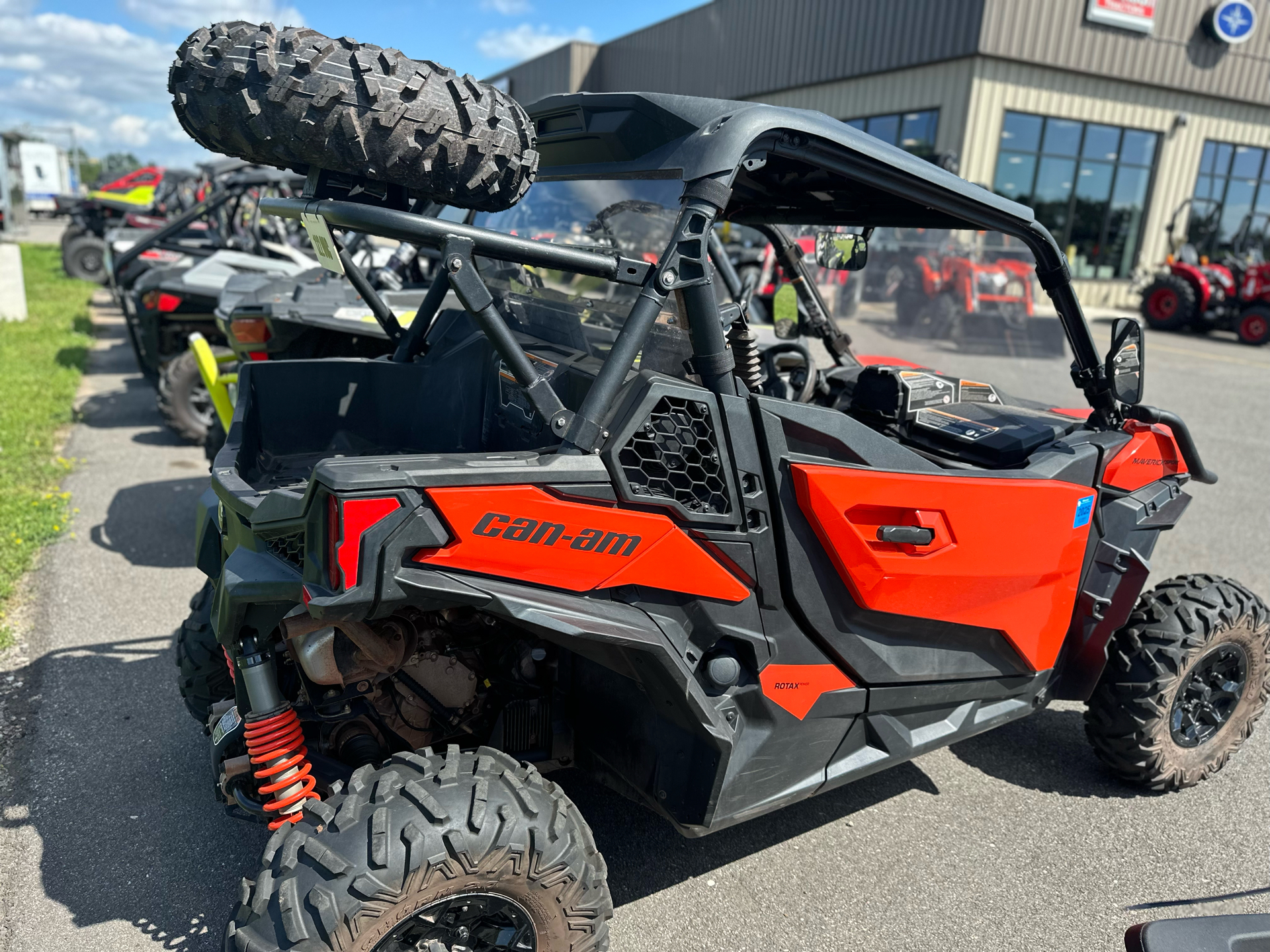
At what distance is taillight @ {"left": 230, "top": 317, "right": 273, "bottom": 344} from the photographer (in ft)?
15.9

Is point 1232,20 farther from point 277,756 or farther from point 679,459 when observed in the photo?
point 277,756

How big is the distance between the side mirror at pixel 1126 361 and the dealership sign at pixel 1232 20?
809 inches

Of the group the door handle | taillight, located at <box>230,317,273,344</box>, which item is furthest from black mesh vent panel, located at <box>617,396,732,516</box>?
taillight, located at <box>230,317,273,344</box>

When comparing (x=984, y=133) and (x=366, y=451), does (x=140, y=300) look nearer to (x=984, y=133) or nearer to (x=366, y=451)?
(x=366, y=451)

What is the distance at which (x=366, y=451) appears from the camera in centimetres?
309

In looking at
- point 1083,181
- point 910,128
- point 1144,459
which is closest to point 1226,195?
point 1083,181

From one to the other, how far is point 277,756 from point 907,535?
5.49ft

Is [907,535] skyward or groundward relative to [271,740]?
skyward

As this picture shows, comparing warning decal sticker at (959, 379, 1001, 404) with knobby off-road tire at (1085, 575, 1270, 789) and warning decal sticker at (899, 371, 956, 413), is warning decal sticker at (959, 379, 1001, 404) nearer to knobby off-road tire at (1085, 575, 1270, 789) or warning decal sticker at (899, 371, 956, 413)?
warning decal sticker at (899, 371, 956, 413)

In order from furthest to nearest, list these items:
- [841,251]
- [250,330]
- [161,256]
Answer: [161,256]
[250,330]
[841,251]

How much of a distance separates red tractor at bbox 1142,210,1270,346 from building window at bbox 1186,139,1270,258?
310cm

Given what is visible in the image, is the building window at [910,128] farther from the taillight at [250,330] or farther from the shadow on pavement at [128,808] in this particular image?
the shadow on pavement at [128,808]

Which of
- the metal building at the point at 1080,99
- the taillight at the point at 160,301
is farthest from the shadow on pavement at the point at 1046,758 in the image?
the metal building at the point at 1080,99

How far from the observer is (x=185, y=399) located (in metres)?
7.04
